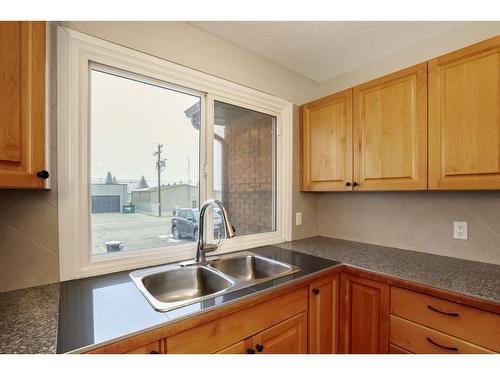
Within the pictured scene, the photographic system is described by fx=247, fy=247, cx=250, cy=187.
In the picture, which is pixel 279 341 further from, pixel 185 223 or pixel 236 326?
pixel 185 223

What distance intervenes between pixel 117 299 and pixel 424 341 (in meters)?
1.40

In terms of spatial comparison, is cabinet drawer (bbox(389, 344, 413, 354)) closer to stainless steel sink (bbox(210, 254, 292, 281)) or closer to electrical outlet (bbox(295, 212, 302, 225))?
stainless steel sink (bbox(210, 254, 292, 281))

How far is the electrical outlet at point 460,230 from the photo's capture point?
153 cm

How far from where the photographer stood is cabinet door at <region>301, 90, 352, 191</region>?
179cm

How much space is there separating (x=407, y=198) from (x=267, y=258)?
1120 millimetres

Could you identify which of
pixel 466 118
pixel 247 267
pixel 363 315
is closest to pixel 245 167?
pixel 247 267

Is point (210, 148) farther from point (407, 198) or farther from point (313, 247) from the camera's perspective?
point (407, 198)

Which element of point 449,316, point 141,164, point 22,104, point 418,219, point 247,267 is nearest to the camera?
point 22,104

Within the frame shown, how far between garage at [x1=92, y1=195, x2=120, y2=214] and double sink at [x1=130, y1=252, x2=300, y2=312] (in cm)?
37

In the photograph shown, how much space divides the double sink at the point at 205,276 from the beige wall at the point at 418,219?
3.10 ft

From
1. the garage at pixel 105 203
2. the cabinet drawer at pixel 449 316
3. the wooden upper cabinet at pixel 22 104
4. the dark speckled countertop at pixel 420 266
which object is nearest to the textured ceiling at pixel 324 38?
the wooden upper cabinet at pixel 22 104

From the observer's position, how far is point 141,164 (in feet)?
4.76

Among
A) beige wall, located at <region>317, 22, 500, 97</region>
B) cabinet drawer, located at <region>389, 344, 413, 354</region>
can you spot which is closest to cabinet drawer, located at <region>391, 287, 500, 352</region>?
cabinet drawer, located at <region>389, 344, 413, 354</region>
